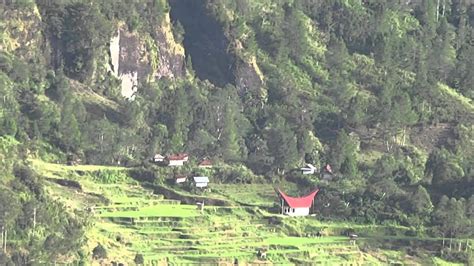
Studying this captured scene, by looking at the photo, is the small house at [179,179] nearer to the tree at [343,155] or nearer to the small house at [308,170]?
the small house at [308,170]

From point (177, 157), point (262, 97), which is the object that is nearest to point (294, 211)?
point (177, 157)

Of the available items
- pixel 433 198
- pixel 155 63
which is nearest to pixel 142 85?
pixel 155 63

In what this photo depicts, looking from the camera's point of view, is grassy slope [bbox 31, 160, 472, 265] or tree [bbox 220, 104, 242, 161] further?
tree [bbox 220, 104, 242, 161]

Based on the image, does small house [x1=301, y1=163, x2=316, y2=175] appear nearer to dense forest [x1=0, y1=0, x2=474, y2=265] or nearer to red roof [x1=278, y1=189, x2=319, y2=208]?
dense forest [x1=0, y1=0, x2=474, y2=265]

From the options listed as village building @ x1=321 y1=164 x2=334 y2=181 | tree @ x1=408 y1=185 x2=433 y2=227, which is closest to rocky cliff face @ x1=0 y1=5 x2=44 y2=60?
village building @ x1=321 y1=164 x2=334 y2=181

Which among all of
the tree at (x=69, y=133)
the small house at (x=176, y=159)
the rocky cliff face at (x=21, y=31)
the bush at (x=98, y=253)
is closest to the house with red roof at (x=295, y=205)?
the small house at (x=176, y=159)
